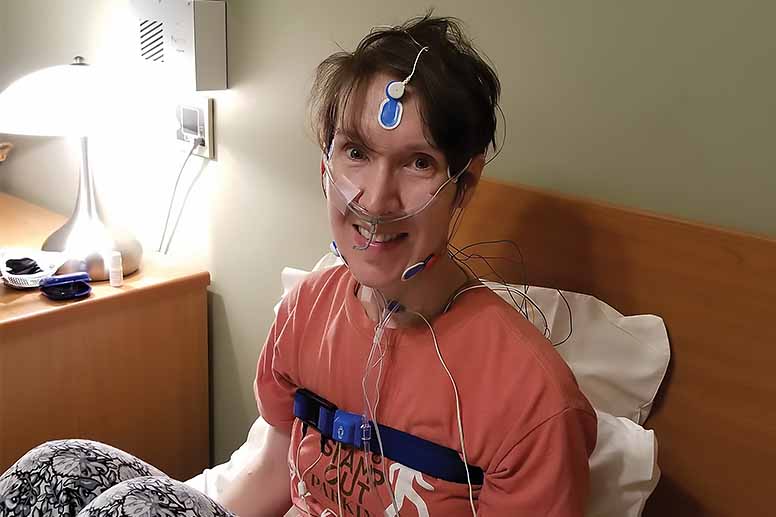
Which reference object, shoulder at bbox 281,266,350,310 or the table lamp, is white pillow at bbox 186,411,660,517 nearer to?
shoulder at bbox 281,266,350,310

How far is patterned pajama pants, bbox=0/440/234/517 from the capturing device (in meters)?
0.84

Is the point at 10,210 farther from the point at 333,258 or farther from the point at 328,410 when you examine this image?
the point at 328,410

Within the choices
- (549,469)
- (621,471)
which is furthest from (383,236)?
(621,471)

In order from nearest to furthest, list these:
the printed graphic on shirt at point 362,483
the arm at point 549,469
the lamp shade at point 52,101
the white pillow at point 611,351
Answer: the arm at point 549,469 → the printed graphic on shirt at point 362,483 → the white pillow at point 611,351 → the lamp shade at point 52,101

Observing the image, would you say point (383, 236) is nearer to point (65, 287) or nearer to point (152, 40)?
point (65, 287)

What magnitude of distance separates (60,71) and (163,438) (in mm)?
843

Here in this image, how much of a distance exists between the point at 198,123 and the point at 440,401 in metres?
1.02

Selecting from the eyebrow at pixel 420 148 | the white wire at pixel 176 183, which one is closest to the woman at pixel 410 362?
the eyebrow at pixel 420 148

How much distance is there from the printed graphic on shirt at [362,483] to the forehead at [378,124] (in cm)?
39

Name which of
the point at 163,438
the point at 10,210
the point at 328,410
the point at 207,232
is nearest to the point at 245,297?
the point at 207,232

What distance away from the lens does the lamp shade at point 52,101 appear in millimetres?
1570

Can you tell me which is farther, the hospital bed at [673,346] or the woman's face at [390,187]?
the hospital bed at [673,346]

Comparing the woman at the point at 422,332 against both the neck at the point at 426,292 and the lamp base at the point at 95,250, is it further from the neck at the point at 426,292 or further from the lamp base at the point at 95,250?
the lamp base at the point at 95,250

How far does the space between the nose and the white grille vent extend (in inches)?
38.3
